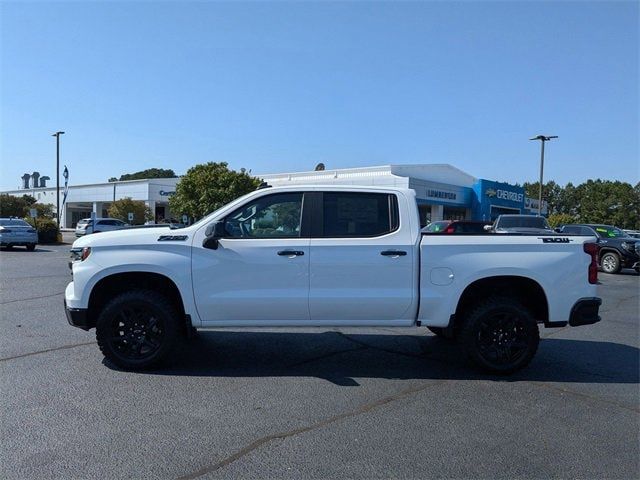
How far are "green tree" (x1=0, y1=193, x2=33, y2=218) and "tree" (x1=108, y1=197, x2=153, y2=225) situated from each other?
15827 mm

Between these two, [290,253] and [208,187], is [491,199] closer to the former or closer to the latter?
[208,187]

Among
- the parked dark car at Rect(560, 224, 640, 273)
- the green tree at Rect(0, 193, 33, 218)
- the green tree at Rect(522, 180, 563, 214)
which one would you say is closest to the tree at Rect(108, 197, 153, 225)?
the green tree at Rect(0, 193, 33, 218)

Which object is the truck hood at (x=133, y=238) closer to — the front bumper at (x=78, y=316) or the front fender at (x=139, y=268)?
the front fender at (x=139, y=268)

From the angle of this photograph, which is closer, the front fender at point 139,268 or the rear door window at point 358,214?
the front fender at point 139,268

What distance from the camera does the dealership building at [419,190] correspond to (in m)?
42.7

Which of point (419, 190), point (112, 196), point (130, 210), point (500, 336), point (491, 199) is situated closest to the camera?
point (500, 336)

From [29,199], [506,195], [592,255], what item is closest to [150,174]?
[29,199]

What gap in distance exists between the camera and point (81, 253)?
5680mm

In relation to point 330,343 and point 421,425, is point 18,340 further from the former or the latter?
point 421,425

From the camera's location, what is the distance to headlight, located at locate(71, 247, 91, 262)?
5.61 meters

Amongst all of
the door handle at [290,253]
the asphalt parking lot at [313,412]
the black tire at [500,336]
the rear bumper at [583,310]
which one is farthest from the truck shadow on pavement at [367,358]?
the door handle at [290,253]

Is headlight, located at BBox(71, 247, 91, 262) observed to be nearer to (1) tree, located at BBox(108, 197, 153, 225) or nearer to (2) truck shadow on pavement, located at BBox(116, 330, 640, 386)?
(2) truck shadow on pavement, located at BBox(116, 330, 640, 386)

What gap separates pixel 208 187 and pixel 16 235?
2003 cm

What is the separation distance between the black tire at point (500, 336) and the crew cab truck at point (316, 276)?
11 mm
